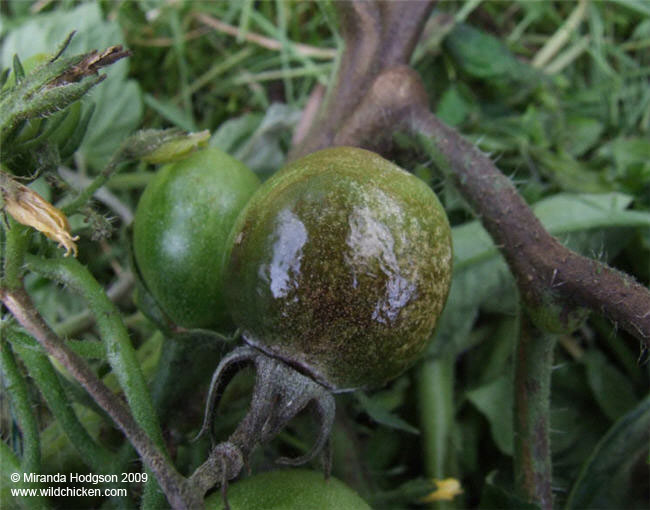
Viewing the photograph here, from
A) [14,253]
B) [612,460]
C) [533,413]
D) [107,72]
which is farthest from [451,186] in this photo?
[107,72]

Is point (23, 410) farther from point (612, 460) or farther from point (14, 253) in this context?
point (612, 460)

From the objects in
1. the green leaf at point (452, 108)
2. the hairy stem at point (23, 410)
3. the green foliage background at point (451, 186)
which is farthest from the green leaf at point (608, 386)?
the hairy stem at point (23, 410)

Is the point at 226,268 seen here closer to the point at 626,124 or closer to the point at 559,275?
the point at 559,275

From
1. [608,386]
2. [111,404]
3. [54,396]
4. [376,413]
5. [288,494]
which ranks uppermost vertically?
[111,404]

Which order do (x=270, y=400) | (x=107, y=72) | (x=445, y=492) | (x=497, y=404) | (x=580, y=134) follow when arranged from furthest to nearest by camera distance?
(x=580, y=134) < (x=107, y=72) < (x=497, y=404) < (x=445, y=492) < (x=270, y=400)

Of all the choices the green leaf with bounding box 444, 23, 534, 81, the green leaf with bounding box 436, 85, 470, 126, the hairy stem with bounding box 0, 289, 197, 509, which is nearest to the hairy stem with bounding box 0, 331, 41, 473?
the hairy stem with bounding box 0, 289, 197, 509

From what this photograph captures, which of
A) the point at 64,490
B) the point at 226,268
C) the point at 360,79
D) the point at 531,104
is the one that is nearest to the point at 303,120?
the point at 360,79

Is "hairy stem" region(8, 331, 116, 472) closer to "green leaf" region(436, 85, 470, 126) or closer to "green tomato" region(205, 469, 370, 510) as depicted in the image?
"green tomato" region(205, 469, 370, 510)

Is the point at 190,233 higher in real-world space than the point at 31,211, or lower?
lower
